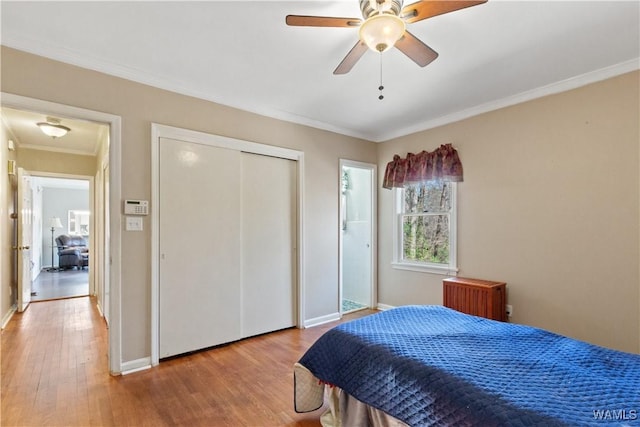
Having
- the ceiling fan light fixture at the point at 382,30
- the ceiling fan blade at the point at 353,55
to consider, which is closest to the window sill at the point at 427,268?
the ceiling fan blade at the point at 353,55

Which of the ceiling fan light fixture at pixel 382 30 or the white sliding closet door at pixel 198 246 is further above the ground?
the ceiling fan light fixture at pixel 382 30

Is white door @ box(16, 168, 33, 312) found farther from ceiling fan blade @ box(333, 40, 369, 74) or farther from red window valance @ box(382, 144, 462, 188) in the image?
red window valance @ box(382, 144, 462, 188)

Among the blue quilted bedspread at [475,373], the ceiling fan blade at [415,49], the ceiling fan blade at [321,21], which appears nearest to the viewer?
the blue quilted bedspread at [475,373]

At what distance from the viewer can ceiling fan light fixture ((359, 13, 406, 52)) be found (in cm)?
157

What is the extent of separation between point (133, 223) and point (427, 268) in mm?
3326

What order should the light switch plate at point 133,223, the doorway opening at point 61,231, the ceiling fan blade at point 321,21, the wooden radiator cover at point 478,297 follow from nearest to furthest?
the ceiling fan blade at point 321,21
the light switch plate at point 133,223
the wooden radiator cover at point 478,297
the doorway opening at point 61,231

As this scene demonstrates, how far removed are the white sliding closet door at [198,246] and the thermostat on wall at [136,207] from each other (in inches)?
5.4

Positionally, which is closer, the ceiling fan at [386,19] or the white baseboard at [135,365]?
the ceiling fan at [386,19]

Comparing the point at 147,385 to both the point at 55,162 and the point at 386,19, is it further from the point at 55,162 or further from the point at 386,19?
the point at 55,162

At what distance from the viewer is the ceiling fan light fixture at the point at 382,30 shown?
1573mm

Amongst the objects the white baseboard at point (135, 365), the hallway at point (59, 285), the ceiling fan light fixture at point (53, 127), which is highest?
the ceiling fan light fixture at point (53, 127)

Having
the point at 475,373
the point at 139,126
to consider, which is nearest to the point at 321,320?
the point at 475,373

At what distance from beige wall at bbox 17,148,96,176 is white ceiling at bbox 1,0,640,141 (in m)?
3.57

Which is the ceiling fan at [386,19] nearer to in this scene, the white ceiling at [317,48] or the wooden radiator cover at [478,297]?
the white ceiling at [317,48]
